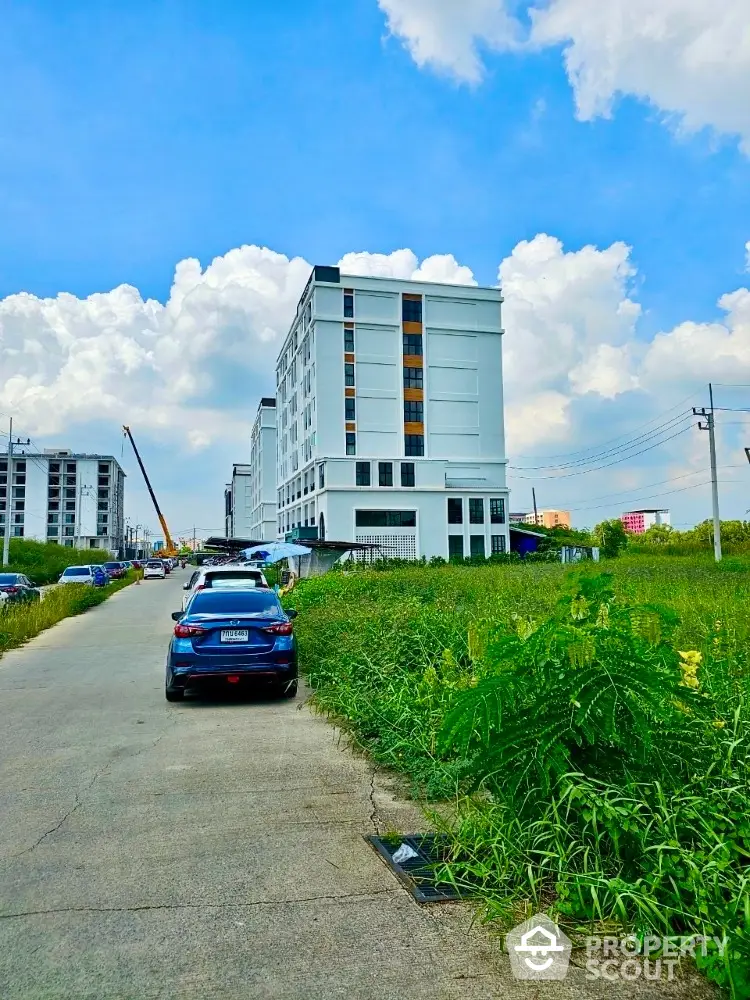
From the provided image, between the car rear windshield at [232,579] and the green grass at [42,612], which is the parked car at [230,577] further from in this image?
the green grass at [42,612]

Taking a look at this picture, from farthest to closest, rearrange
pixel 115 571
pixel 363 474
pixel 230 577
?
pixel 115 571 < pixel 363 474 < pixel 230 577

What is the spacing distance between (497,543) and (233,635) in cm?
5174

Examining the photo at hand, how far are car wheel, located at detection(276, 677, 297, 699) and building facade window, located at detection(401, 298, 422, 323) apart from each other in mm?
54505

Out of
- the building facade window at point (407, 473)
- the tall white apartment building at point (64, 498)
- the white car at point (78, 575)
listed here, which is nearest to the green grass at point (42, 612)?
the white car at point (78, 575)

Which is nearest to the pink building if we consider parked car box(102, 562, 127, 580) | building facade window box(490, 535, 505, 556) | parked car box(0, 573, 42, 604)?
building facade window box(490, 535, 505, 556)

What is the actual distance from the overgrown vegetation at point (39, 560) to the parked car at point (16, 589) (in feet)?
66.4

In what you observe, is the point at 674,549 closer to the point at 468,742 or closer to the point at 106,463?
the point at 468,742

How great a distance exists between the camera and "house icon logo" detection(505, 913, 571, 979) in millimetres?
3375

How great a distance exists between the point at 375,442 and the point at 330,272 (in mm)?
14209

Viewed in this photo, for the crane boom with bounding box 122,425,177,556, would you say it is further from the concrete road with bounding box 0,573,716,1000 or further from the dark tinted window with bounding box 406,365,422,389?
the concrete road with bounding box 0,573,716,1000

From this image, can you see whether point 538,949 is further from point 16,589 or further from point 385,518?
point 385,518

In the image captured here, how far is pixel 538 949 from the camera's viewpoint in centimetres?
353

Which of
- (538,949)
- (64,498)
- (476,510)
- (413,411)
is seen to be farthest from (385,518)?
(64,498)

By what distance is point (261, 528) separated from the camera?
327 ft
